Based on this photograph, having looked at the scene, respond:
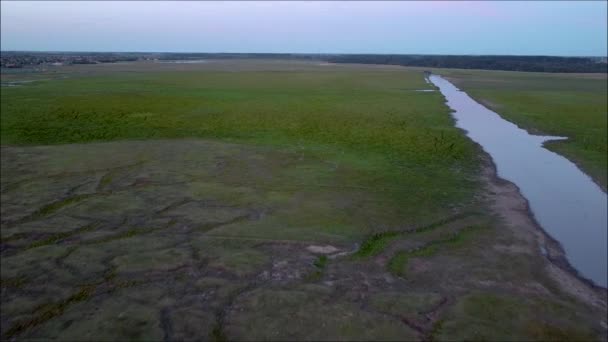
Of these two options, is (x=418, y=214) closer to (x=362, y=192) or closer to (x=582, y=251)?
(x=362, y=192)

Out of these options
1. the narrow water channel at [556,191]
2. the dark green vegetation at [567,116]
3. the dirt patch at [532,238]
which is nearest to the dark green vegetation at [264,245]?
the dirt patch at [532,238]

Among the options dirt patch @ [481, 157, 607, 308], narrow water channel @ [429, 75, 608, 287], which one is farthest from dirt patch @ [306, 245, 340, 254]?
narrow water channel @ [429, 75, 608, 287]

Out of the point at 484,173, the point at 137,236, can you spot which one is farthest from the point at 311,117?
the point at 137,236

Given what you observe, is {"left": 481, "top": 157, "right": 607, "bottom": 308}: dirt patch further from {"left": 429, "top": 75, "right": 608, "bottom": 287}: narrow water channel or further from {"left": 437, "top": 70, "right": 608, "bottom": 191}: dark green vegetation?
{"left": 437, "top": 70, "right": 608, "bottom": 191}: dark green vegetation

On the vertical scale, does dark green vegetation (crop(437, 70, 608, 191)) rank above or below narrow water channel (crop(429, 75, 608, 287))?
above

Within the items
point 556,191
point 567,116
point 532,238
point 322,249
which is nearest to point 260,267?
point 322,249

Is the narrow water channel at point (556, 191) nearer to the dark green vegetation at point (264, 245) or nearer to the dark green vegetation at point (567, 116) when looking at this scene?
the dark green vegetation at point (567, 116)
